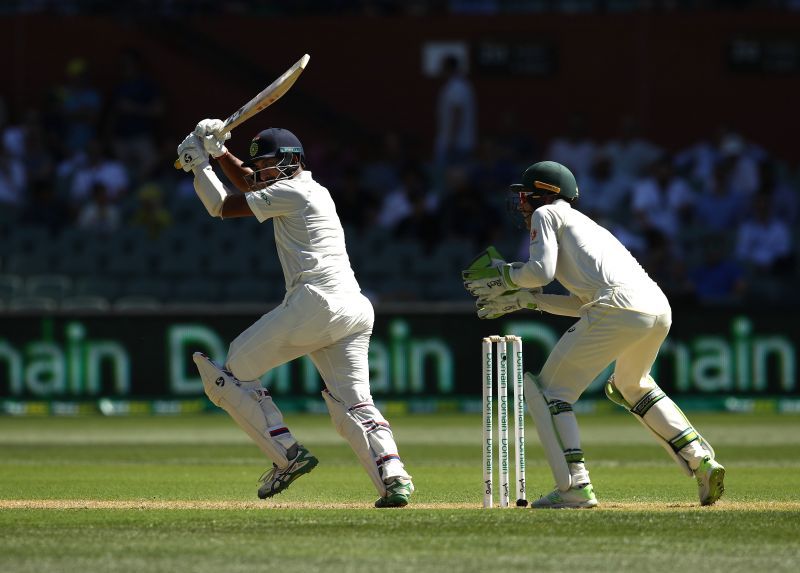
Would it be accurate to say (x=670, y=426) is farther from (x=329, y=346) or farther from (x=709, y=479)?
(x=329, y=346)

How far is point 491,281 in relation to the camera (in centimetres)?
784

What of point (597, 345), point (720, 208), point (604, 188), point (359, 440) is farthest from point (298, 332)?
point (720, 208)

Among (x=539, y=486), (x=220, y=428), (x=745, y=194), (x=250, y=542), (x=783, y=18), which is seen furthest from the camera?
(x=783, y=18)

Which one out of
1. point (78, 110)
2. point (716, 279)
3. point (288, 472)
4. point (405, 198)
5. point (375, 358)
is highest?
point (78, 110)

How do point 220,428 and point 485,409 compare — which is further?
point 220,428

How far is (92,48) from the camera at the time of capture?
2208 centimetres

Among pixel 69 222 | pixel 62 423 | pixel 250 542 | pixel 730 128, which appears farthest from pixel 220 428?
pixel 730 128

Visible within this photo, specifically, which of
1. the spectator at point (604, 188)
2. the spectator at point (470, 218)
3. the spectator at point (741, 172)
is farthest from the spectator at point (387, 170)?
the spectator at point (741, 172)

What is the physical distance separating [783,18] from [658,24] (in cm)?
178

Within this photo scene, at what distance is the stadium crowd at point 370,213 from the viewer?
17.7 metres

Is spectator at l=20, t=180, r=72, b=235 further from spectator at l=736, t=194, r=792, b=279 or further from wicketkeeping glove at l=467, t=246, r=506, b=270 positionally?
wicketkeeping glove at l=467, t=246, r=506, b=270

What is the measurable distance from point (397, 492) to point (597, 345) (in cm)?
128

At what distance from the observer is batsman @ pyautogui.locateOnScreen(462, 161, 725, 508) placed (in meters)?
7.61

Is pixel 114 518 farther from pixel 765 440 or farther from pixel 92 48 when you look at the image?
pixel 92 48
